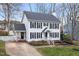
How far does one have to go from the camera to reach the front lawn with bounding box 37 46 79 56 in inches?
144

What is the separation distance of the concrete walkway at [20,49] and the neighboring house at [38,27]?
0.25ft

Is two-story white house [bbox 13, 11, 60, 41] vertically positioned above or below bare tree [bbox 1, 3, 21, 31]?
below

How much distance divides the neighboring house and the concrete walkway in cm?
8

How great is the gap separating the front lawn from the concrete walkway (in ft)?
0.22

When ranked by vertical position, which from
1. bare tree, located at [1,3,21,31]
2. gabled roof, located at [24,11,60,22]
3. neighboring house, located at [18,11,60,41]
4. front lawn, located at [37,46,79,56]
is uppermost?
bare tree, located at [1,3,21,31]

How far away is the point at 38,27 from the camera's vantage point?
3680 millimetres

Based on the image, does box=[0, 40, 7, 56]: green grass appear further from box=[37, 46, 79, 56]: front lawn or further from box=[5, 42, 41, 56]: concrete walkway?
box=[37, 46, 79, 56]: front lawn

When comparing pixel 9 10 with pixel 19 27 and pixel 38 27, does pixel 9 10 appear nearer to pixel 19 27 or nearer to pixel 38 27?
pixel 19 27

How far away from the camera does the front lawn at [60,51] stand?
3656 millimetres

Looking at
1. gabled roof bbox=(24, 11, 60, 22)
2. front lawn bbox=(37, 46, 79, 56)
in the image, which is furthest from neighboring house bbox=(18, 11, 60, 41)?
front lawn bbox=(37, 46, 79, 56)

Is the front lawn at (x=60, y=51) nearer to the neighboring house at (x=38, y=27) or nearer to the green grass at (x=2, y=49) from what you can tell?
the neighboring house at (x=38, y=27)

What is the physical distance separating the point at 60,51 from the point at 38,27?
0.31 meters

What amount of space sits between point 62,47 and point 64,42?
0.05 metres

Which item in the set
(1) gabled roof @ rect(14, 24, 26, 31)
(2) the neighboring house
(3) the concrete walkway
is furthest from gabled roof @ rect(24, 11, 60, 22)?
(3) the concrete walkway
